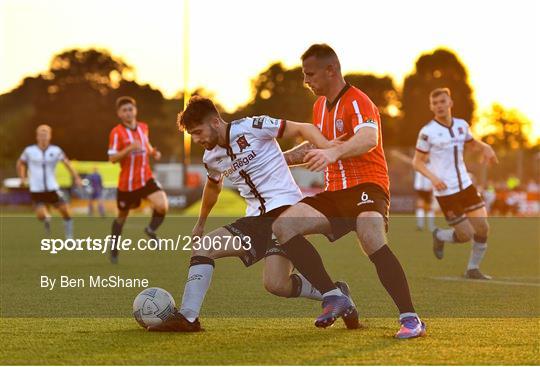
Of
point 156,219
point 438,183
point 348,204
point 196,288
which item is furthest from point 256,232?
point 156,219

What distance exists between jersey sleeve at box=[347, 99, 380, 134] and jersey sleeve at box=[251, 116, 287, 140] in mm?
487

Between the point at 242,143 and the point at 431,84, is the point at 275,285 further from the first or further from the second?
the point at 431,84

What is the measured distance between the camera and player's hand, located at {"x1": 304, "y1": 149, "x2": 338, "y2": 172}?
6.58 m

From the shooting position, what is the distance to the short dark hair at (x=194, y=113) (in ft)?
23.5

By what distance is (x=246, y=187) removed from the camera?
7547 mm

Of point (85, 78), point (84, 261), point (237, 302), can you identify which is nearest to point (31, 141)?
point (85, 78)

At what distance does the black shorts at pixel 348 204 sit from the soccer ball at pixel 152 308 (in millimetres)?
1245

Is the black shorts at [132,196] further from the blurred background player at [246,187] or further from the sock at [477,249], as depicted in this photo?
the blurred background player at [246,187]

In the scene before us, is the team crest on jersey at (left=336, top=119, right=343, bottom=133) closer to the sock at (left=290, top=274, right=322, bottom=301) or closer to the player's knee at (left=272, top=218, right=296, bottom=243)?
the player's knee at (left=272, top=218, right=296, bottom=243)

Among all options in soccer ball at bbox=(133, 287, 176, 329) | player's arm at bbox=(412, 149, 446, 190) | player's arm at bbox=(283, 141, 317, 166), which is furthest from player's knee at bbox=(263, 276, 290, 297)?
player's arm at bbox=(412, 149, 446, 190)

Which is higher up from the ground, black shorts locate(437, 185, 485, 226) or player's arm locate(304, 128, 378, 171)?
player's arm locate(304, 128, 378, 171)

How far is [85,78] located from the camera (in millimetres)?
79750

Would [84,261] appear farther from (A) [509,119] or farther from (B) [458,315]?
(A) [509,119]

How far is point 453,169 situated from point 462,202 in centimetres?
42
